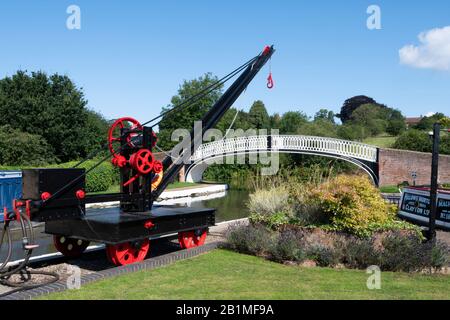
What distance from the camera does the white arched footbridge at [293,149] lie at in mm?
26891

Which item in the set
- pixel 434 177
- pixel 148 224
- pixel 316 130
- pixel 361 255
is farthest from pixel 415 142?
pixel 148 224

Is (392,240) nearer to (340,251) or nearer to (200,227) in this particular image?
→ (340,251)

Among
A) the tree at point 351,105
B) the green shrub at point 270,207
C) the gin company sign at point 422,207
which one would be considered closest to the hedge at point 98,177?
the green shrub at point 270,207

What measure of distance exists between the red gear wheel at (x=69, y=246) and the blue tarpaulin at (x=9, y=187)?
7.08 meters

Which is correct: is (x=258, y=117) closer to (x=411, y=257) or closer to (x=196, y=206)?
(x=196, y=206)

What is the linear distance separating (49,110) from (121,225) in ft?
86.2

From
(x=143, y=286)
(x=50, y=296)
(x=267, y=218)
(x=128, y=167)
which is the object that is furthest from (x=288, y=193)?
(x=50, y=296)

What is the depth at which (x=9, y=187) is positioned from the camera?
46.2ft

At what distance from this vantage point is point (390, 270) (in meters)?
7.34

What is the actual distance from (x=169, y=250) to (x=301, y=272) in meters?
2.95

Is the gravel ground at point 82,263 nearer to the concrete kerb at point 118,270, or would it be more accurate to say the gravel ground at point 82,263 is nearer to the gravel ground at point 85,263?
the gravel ground at point 85,263

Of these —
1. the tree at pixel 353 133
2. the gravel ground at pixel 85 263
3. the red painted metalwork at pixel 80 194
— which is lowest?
the gravel ground at pixel 85 263

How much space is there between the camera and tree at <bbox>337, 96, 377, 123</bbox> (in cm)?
7306
